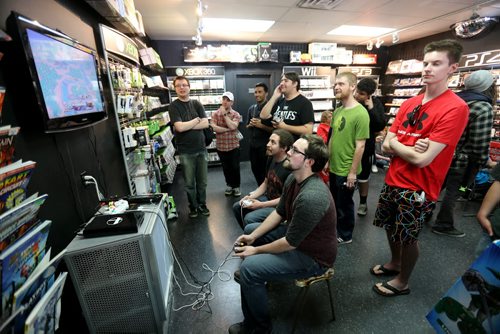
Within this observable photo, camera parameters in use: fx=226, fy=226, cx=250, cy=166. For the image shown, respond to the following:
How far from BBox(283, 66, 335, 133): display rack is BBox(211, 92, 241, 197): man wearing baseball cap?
294cm

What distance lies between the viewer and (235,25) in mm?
4086

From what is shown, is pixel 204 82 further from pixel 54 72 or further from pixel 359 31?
pixel 54 72

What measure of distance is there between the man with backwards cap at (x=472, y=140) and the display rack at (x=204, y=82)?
4.25 m

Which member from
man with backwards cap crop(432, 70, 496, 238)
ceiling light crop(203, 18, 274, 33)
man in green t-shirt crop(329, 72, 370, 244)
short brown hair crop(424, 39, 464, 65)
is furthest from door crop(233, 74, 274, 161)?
short brown hair crop(424, 39, 464, 65)

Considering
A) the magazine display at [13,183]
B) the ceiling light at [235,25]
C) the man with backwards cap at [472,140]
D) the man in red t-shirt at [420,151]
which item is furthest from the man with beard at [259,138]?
the magazine display at [13,183]

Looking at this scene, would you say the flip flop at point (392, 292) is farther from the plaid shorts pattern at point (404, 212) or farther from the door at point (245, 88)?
the door at point (245, 88)

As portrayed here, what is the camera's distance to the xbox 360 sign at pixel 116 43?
2.08m

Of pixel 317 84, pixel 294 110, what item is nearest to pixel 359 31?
pixel 317 84

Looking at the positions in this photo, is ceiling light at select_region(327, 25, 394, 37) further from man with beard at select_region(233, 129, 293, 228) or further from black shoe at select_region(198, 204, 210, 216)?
black shoe at select_region(198, 204, 210, 216)

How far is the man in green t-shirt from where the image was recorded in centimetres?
209

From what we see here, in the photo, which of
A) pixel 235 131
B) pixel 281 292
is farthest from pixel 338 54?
pixel 281 292

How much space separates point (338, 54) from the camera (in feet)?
18.6

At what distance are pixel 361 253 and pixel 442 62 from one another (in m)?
1.83

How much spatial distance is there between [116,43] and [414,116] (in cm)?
270
